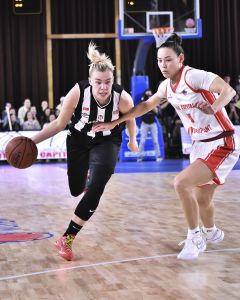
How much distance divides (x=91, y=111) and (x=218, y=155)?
1083 millimetres

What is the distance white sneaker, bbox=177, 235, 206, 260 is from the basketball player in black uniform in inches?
30.7

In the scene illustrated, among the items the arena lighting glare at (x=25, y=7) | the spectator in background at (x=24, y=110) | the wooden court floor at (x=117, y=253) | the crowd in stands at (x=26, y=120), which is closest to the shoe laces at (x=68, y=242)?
the wooden court floor at (x=117, y=253)

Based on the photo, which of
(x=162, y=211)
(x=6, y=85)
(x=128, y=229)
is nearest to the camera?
(x=128, y=229)

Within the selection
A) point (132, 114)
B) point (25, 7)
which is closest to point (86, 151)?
point (132, 114)

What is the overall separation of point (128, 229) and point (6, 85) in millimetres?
13579

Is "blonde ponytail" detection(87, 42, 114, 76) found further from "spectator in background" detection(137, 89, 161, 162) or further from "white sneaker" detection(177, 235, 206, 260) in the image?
"spectator in background" detection(137, 89, 161, 162)

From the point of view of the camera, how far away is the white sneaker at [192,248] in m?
4.98

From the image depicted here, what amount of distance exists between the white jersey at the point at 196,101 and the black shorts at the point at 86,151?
634 mm

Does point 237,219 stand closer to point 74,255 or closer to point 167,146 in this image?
point 74,255

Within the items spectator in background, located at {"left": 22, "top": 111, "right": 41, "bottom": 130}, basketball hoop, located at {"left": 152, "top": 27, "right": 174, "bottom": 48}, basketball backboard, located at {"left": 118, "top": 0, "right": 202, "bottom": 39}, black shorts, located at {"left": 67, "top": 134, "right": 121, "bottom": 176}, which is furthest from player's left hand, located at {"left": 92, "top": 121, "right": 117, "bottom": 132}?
spectator in background, located at {"left": 22, "top": 111, "right": 41, "bottom": 130}

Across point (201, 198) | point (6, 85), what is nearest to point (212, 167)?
point (201, 198)

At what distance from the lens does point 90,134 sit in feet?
17.6

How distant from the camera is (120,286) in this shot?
4.21 m

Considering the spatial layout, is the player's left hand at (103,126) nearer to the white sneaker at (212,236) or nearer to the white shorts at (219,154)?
the white shorts at (219,154)
